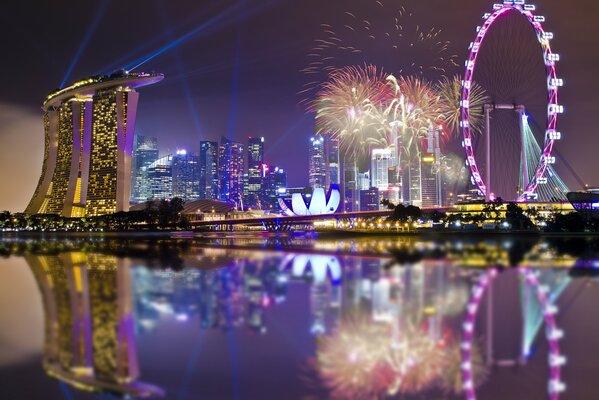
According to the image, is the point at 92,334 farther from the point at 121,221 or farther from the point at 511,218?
the point at 121,221

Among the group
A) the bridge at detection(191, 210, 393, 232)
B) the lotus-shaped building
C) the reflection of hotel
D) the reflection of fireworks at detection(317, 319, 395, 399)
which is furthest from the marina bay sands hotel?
the reflection of fireworks at detection(317, 319, 395, 399)

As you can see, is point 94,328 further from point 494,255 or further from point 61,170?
point 61,170

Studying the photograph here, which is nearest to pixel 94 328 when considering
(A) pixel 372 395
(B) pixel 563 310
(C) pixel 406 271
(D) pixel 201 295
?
(D) pixel 201 295

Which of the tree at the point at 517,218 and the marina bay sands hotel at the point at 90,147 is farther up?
the marina bay sands hotel at the point at 90,147

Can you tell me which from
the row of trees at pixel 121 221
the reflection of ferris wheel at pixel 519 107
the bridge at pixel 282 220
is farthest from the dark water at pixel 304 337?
the row of trees at pixel 121 221

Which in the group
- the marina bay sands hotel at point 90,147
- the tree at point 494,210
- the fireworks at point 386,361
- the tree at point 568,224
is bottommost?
the fireworks at point 386,361

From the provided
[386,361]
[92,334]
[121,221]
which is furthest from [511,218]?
[92,334]

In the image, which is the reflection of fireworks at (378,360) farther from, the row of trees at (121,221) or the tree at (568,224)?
the row of trees at (121,221)

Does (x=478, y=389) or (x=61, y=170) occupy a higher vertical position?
(x=61, y=170)
